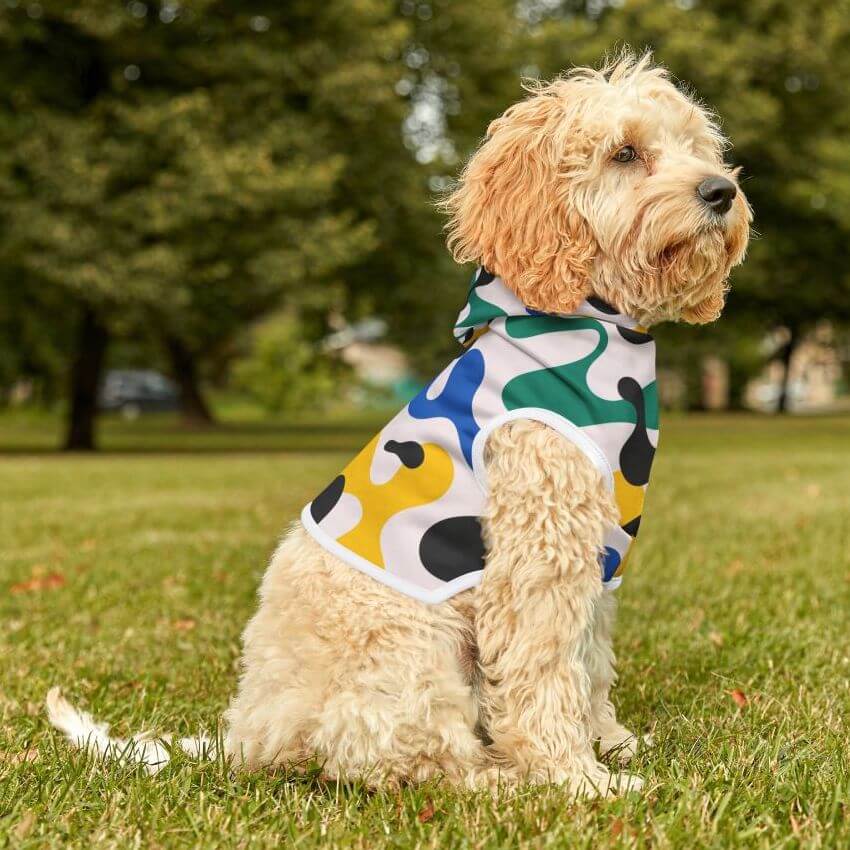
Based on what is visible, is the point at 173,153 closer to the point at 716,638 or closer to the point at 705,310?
the point at 716,638

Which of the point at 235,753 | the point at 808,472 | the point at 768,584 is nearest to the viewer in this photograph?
the point at 235,753

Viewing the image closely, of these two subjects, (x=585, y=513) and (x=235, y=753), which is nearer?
(x=585, y=513)

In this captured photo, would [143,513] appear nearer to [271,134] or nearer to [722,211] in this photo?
[722,211]

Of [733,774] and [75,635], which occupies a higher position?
[733,774]

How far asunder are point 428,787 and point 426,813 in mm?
→ 102

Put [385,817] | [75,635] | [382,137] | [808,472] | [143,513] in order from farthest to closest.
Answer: [382,137]
[808,472]
[143,513]
[75,635]
[385,817]

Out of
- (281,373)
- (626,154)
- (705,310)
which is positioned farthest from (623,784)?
(281,373)

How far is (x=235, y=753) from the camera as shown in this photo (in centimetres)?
328

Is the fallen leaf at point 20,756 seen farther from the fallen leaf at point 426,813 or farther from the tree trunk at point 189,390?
the tree trunk at point 189,390

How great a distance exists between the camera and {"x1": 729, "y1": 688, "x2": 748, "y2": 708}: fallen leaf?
398 centimetres

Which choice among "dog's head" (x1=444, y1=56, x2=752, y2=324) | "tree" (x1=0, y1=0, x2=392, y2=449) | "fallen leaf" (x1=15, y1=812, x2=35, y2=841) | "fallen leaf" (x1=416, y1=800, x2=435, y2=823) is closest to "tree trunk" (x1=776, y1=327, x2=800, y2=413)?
"tree" (x1=0, y1=0, x2=392, y2=449)

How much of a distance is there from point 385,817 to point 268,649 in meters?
0.62

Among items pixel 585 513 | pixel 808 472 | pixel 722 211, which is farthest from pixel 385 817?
pixel 808 472

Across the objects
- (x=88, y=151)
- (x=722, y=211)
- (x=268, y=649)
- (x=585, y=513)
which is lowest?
(x=268, y=649)
